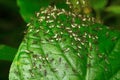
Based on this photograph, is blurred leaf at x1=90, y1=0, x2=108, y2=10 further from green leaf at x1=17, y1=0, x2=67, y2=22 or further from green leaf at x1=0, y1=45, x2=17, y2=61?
green leaf at x1=0, y1=45, x2=17, y2=61

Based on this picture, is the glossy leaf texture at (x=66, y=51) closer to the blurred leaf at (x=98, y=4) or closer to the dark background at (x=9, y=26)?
the blurred leaf at (x=98, y=4)

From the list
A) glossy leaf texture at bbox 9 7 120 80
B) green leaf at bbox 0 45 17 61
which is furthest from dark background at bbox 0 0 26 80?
glossy leaf texture at bbox 9 7 120 80

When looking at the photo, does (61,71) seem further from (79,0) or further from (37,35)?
(79,0)

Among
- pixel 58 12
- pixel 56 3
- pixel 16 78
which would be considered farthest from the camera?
pixel 56 3

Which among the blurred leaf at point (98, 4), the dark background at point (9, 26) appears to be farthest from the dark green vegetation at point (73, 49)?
the dark background at point (9, 26)

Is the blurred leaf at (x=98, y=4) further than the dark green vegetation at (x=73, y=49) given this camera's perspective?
Yes

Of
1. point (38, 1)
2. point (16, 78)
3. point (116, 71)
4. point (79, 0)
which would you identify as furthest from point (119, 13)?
point (16, 78)

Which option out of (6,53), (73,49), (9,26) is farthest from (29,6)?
(9,26)

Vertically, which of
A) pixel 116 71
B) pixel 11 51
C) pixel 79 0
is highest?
pixel 79 0

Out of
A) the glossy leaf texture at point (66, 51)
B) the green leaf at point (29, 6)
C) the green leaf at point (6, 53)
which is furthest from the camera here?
the green leaf at point (29, 6)
